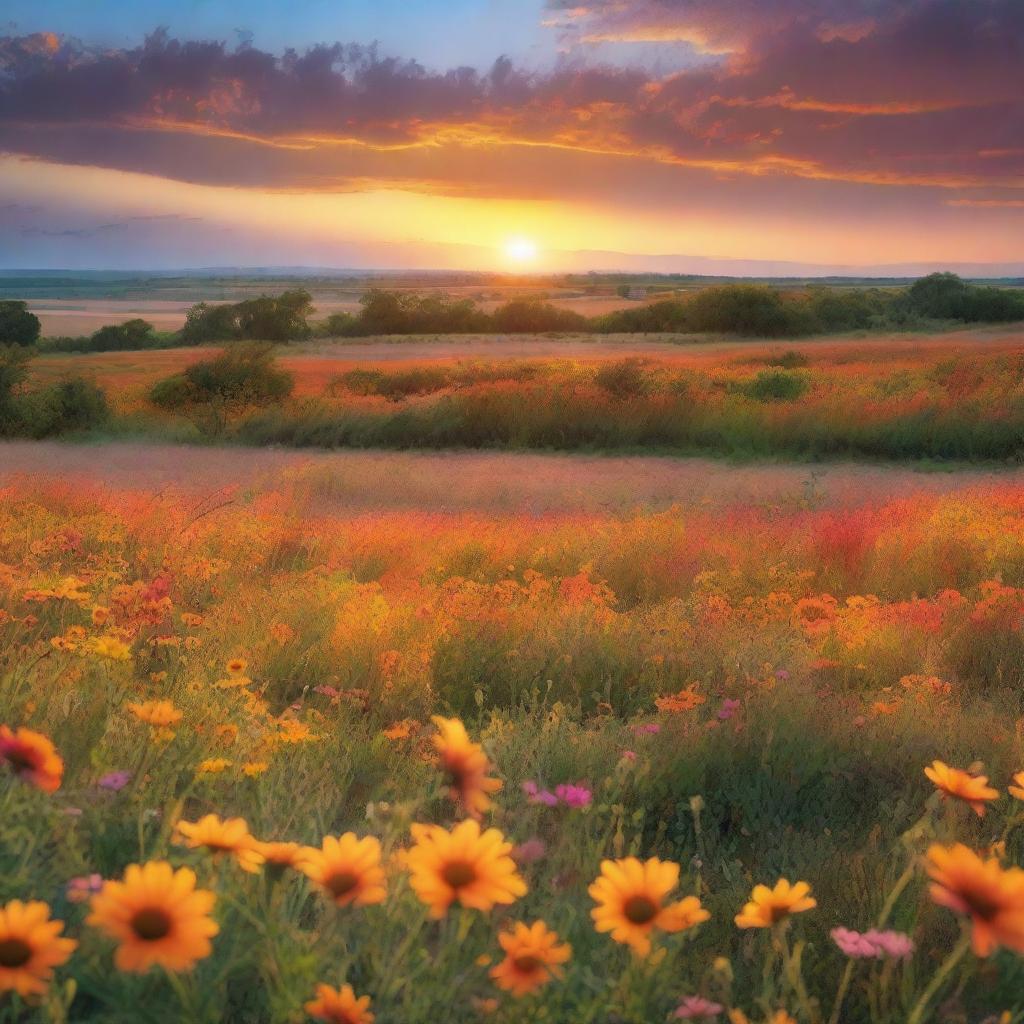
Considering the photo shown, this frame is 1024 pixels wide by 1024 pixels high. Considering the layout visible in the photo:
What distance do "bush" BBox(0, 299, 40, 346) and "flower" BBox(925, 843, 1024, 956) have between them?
2358cm

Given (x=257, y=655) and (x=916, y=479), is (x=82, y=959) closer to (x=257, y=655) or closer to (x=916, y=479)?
(x=257, y=655)

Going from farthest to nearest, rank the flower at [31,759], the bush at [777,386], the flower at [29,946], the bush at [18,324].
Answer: the bush at [18,324]
the bush at [777,386]
the flower at [31,759]
the flower at [29,946]

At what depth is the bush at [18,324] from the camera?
23.4 meters

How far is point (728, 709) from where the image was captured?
4.36 metres

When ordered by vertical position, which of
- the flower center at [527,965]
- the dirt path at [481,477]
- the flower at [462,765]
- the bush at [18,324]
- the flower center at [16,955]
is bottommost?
the dirt path at [481,477]

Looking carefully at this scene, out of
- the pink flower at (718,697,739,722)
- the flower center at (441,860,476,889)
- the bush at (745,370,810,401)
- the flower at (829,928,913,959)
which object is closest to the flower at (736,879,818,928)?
the flower at (829,928,913,959)

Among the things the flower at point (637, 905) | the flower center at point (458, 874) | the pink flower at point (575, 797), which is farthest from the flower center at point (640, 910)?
the pink flower at point (575, 797)

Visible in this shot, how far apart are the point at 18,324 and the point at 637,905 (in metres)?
25.2

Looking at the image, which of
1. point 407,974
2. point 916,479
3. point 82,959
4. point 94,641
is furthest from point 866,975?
point 916,479

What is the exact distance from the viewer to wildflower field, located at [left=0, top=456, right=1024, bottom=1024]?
5.98 ft

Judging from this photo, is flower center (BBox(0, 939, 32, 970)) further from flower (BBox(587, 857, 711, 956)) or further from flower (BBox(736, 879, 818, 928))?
flower (BBox(736, 879, 818, 928))

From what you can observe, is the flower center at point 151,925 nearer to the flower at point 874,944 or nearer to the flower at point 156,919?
the flower at point 156,919

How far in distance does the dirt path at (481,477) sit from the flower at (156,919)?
9.30 metres

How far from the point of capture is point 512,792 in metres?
3.61
